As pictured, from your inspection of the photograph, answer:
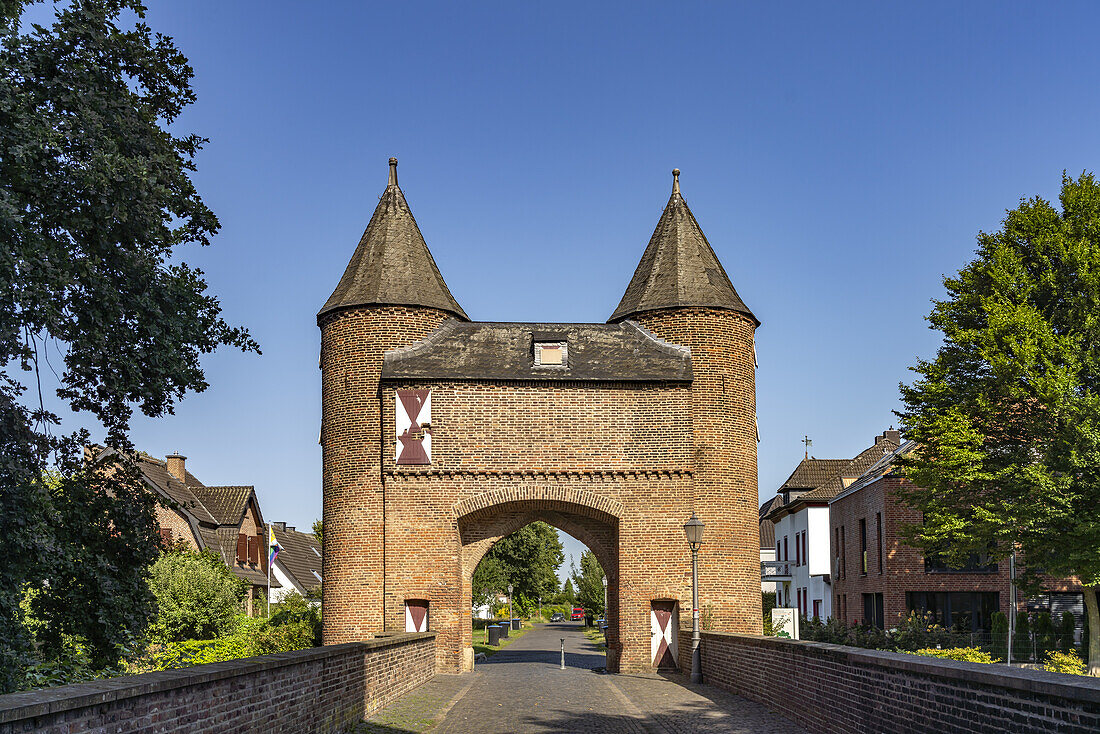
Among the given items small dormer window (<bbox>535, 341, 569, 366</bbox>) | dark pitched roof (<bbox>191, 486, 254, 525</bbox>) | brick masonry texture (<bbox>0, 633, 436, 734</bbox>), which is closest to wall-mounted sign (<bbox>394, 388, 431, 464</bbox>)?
small dormer window (<bbox>535, 341, 569, 366</bbox>)

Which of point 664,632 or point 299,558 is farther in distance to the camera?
point 299,558

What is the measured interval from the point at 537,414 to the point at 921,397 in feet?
33.2

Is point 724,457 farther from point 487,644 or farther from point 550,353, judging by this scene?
point 487,644

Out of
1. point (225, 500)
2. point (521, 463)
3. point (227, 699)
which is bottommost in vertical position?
point (227, 699)

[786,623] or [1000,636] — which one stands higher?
[786,623]

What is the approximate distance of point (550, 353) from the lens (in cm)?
2881

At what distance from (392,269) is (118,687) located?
76.0 feet

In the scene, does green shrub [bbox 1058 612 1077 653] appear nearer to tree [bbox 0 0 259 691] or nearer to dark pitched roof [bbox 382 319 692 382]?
dark pitched roof [bbox 382 319 692 382]

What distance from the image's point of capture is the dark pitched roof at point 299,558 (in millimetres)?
60500

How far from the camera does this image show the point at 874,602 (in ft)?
135

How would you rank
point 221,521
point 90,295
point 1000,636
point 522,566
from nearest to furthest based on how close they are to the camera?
point 90,295 → point 1000,636 → point 221,521 → point 522,566

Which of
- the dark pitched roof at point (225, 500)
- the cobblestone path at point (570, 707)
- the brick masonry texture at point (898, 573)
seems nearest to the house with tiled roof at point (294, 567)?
the dark pitched roof at point (225, 500)

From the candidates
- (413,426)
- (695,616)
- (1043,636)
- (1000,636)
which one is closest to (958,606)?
(1000,636)

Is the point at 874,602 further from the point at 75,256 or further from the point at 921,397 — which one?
the point at 75,256
